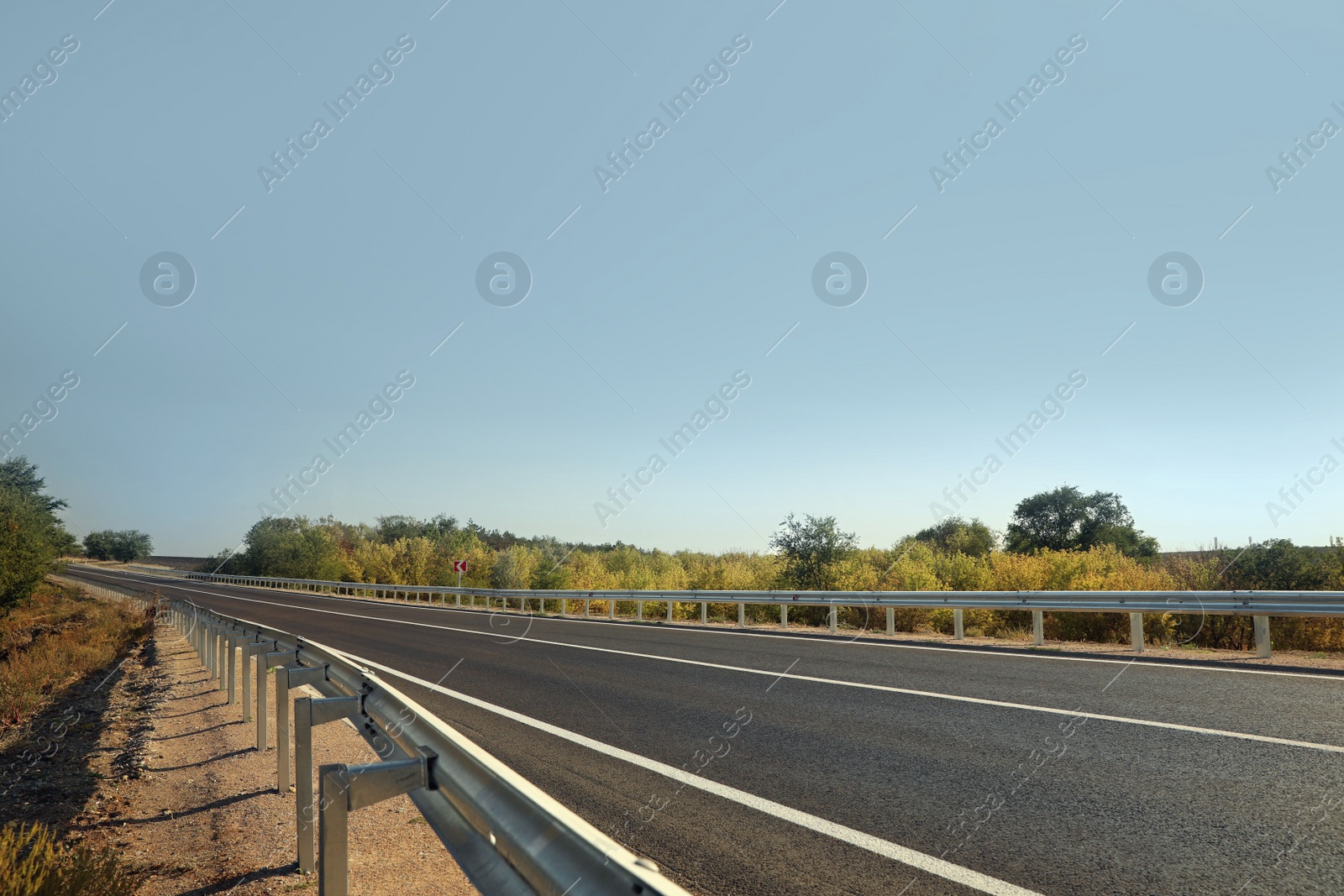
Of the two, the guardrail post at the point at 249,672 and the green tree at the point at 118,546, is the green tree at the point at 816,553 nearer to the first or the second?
the guardrail post at the point at 249,672

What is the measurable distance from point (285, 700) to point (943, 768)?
4848mm

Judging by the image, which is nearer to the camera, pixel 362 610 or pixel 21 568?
pixel 362 610

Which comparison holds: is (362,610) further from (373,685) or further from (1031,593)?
(373,685)

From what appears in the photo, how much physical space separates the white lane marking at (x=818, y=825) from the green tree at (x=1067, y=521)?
158ft

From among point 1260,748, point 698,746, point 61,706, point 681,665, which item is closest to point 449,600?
point 61,706

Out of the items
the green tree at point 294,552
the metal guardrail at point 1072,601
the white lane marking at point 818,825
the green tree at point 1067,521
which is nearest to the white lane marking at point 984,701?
the metal guardrail at point 1072,601

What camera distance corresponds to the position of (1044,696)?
7703 mm

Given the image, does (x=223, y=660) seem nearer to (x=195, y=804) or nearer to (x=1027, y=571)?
(x=195, y=804)

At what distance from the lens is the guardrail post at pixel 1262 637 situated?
32.7ft

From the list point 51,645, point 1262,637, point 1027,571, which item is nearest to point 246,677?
point 1262,637

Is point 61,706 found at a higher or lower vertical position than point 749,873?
lower

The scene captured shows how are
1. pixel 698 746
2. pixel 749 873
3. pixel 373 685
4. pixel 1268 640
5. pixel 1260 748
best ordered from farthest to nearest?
pixel 1268 640
pixel 698 746
pixel 1260 748
pixel 373 685
pixel 749 873

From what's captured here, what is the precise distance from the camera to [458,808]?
2617 mm

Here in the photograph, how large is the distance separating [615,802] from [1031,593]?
10048 mm
